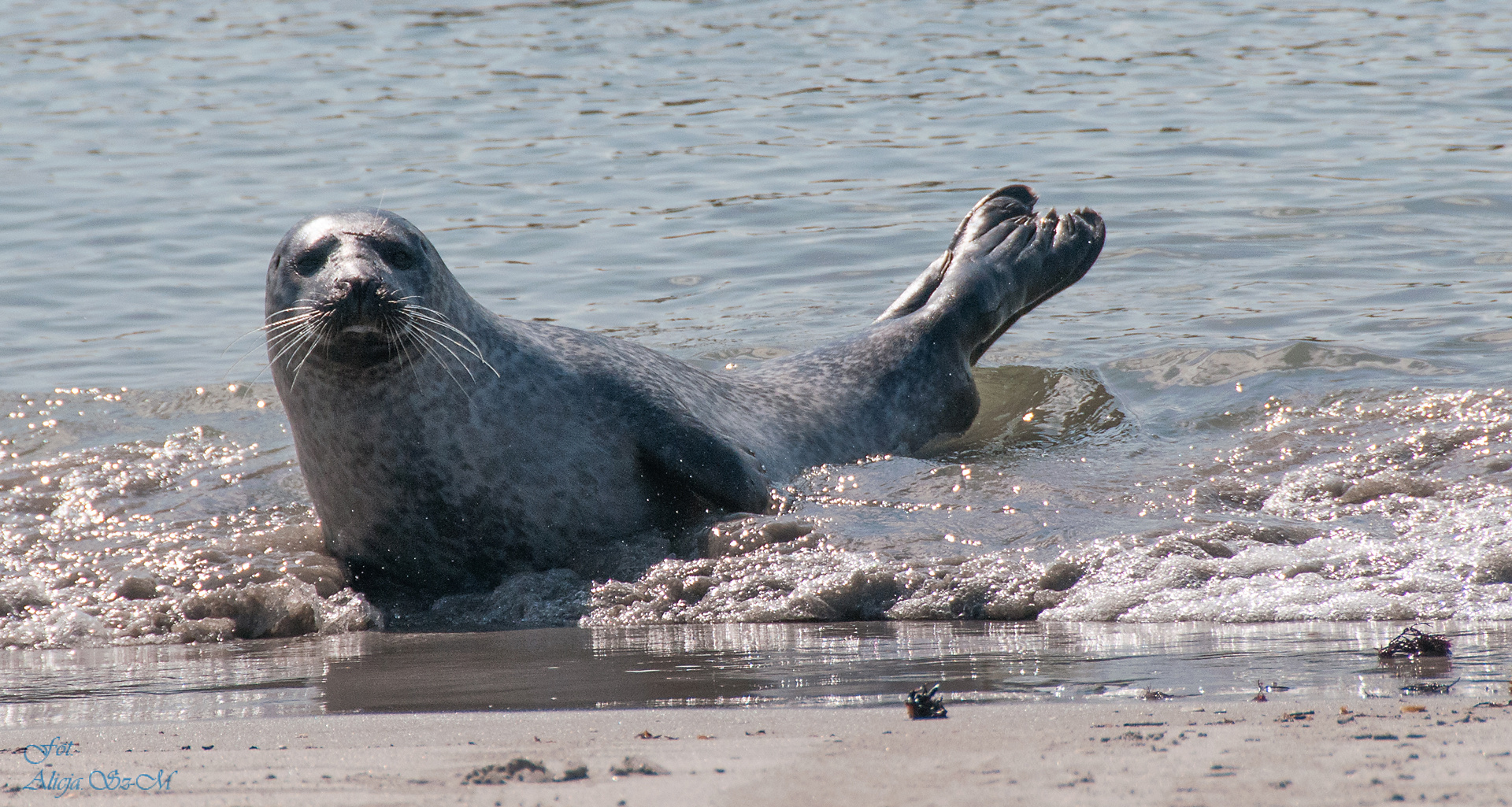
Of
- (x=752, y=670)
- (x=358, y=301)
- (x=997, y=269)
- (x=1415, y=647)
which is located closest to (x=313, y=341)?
(x=358, y=301)

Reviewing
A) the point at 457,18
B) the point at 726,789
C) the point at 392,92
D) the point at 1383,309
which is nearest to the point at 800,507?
the point at 726,789

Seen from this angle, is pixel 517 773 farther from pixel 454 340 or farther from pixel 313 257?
pixel 454 340

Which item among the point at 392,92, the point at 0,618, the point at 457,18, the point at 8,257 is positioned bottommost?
the point at 0,618

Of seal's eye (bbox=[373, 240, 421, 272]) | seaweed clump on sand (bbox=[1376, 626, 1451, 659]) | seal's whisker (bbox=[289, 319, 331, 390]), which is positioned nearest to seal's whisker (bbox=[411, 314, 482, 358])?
seal's eye (bbox=[373, 240, 421, 272])

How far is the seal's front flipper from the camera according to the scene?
511 cm

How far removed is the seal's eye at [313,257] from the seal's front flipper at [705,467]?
1197mm

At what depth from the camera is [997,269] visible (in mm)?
7129

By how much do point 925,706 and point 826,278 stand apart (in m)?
7.33

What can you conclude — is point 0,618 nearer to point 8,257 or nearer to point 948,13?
point 8,257

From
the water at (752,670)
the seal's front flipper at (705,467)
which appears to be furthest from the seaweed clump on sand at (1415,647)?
the seal's front flipper at (705,467)

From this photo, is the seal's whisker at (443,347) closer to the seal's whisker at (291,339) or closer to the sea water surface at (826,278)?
the seal's whisker at (291,339)

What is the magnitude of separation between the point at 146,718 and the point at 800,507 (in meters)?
2.57

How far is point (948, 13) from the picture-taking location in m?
18.6

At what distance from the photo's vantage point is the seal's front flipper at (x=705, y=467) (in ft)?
16.8
